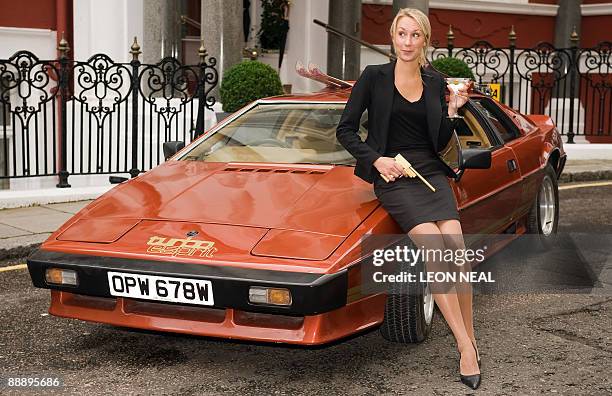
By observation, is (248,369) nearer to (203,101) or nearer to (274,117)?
(274,117)

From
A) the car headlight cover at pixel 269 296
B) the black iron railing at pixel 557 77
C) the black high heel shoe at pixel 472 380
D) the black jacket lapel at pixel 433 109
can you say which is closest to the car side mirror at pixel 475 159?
the black jacket lapel at pixel 433 109

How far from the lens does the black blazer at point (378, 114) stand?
15.2ft

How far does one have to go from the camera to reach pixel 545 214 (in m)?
7.57

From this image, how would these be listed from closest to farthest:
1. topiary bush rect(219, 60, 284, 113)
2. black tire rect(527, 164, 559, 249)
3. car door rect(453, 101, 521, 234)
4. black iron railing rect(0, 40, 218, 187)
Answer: car door rect(453, 101, 521, 234)
black tire rect(527, 164, 559, 249)
black iron railing rect(0, 40, 218, 187)
topiary bush rect(219, 60, 284, 113)

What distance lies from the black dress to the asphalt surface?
2.44 ft

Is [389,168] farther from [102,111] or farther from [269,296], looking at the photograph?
[102,111]

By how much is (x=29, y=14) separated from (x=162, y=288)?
10911 mm

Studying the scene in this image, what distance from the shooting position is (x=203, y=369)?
15.5ft

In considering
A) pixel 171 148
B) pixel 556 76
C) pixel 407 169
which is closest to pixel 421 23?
Result: pixel 407 169

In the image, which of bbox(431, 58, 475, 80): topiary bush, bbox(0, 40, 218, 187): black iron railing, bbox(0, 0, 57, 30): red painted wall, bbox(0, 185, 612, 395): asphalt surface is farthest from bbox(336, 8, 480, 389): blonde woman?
bbox(0, 0, 57, 30): red painted wall

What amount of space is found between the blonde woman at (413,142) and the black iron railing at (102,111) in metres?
6.08

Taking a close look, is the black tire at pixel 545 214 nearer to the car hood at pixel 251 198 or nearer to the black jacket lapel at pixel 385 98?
the car hood at pixel 251 198

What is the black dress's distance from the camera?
15.0ft

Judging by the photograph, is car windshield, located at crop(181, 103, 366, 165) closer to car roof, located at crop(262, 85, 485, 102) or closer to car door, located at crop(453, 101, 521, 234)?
car roof, located at crop(262, 85, 485, 102)
